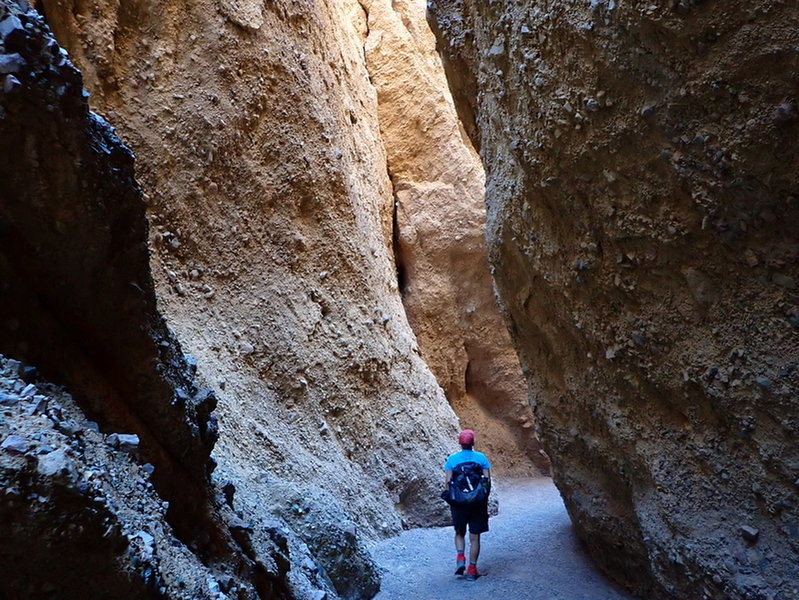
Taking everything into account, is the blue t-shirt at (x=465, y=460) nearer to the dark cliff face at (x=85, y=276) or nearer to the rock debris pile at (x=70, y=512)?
the dark cliff face at (x=85, y=276)

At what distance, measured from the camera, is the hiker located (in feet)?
18.6

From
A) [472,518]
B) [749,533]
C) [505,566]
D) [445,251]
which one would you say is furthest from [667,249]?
[445,251]

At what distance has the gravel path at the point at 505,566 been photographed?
5.11m

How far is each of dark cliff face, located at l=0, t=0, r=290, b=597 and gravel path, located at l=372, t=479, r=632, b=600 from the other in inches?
101

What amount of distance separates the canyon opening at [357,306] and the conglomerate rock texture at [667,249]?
0.05 ft

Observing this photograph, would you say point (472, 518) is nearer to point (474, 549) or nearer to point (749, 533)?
point (474, 549)

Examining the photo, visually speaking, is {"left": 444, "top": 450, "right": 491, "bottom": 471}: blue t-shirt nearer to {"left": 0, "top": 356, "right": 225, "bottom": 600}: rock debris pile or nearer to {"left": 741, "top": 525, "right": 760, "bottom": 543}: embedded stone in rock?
{"left": 741, "top": 525, "right": 760, "bottom": 543}: embedded stone in rock

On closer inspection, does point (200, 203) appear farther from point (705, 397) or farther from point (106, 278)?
point (705, 397)

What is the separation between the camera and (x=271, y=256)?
7359 millimetres

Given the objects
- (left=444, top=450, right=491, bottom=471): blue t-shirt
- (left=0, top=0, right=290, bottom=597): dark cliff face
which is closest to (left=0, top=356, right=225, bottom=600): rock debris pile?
(left=0, top=0, right=290, bottom=597): dark cliff face

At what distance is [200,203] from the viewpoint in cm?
688

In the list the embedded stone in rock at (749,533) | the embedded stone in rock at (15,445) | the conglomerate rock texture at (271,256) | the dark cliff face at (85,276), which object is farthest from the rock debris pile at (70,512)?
the conglomerate rock texture at (271,256)

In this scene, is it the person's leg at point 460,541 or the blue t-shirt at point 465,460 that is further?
the blue t-shirt at point 465,460

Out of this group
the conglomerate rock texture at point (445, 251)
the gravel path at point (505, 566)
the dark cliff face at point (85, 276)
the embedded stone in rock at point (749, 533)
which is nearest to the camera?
the dark cliff face at point (85, 276)
